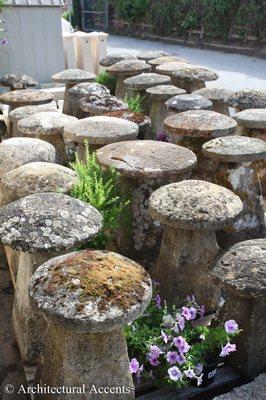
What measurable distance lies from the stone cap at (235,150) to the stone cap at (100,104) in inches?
72.2

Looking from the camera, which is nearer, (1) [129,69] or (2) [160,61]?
(1) [129,69]

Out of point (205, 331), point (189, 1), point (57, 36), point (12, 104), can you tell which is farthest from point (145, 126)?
point (189, 1)

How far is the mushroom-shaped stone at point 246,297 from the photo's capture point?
2.54 metres

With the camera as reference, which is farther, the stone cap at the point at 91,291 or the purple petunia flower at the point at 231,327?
the purple petunia flower at the point at 231,327

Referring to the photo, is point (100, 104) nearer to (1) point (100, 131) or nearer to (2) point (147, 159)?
(1) point (100, 131)

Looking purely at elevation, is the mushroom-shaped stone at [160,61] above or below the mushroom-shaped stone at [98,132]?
below

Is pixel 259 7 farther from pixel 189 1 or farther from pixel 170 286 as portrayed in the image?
pixel 170 286

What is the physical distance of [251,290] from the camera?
8.21 feet

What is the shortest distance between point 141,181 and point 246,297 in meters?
1.59

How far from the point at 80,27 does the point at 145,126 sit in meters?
22.6

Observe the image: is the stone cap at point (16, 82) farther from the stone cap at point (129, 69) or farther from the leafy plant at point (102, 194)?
the leafy plant at point (102, 194)

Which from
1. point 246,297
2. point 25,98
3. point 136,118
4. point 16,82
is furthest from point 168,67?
point 246,297

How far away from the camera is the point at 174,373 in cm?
250
